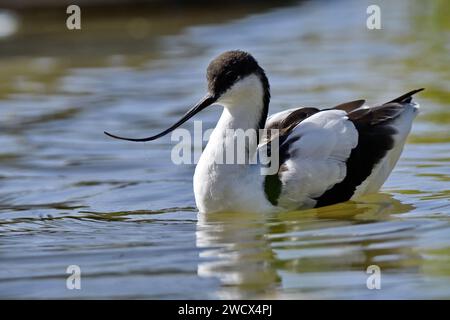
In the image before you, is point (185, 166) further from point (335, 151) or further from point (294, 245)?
point (294, 245)

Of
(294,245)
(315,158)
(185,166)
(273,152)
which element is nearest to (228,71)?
(273,152)

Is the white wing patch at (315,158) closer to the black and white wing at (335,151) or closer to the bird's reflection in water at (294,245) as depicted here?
the black and white wing at (335,151)

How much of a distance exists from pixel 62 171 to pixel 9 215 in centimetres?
127

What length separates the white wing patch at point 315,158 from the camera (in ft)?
23.5

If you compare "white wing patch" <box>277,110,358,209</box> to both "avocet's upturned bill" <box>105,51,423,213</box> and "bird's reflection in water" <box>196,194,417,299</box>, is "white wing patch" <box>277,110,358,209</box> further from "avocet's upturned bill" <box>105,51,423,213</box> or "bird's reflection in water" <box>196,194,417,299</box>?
"bird's reflection in water" <box>196,194,417,299</box>

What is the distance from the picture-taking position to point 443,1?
52.0ft

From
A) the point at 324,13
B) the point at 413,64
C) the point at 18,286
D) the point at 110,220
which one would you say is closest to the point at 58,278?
the point at 18,286

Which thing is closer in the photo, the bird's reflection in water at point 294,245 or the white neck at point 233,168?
the bird's reflection in water at point 294,245

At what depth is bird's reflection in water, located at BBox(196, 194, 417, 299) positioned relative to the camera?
583 centimetres

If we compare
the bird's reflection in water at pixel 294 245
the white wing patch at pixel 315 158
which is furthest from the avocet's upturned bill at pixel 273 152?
the bird's reflection in water at pixel 294 245

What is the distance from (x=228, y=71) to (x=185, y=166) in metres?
1.90

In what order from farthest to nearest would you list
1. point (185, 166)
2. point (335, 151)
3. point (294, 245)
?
1. point (185, 166)
2. point (335, 151)
3. point (294, 245)

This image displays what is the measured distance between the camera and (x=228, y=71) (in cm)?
718

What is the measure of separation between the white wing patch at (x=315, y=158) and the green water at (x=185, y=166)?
0.50 ft
